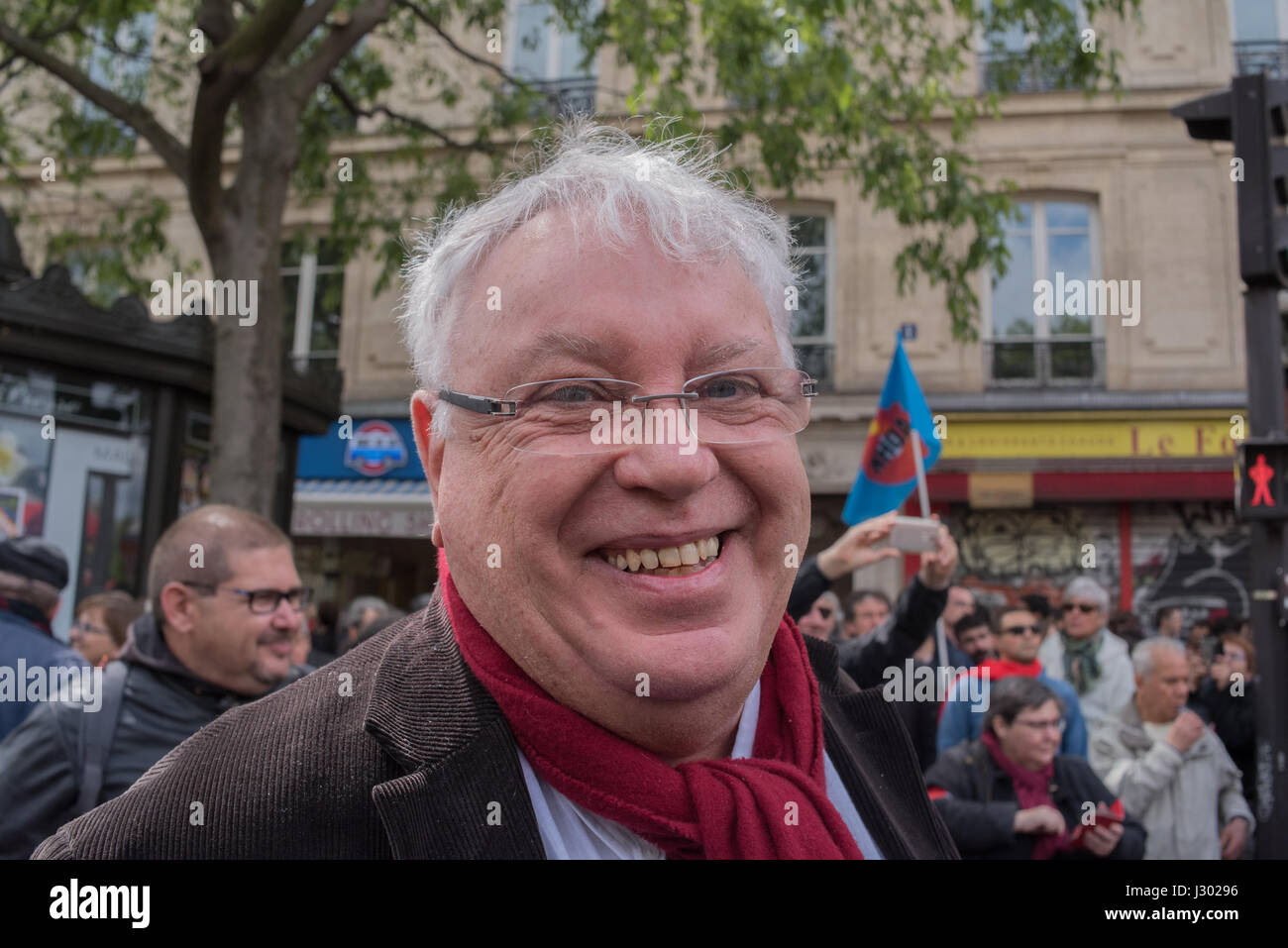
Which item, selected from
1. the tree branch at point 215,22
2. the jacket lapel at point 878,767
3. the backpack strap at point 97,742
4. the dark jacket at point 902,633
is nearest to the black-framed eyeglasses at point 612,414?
the jacket lapel at point 878,767

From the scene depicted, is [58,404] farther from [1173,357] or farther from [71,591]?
[1173,357]

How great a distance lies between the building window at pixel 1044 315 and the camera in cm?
1381

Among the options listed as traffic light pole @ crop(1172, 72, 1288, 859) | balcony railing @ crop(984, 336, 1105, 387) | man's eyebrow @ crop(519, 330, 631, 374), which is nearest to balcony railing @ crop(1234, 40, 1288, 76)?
balcony railing @ crop(984, 336, 1105, 387)

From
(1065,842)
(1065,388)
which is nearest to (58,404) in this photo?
(1065,842)

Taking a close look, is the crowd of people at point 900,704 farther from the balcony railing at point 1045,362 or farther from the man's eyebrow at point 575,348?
the balcony railing at point 1045,362

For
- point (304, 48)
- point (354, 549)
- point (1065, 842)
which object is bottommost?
point (1065, 842)

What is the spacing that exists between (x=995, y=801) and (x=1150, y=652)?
1.63 meters

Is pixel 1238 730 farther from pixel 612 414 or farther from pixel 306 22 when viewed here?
pixel 306 22

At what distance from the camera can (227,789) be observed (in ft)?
4.29

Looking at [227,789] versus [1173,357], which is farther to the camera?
[1173,357]

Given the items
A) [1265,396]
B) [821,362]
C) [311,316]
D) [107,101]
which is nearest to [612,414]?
[1265,396]

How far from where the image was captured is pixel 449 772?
4.27ft

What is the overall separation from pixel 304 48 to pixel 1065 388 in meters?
9.73

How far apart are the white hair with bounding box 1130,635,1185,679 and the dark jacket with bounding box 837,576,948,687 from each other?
171 centimetres
